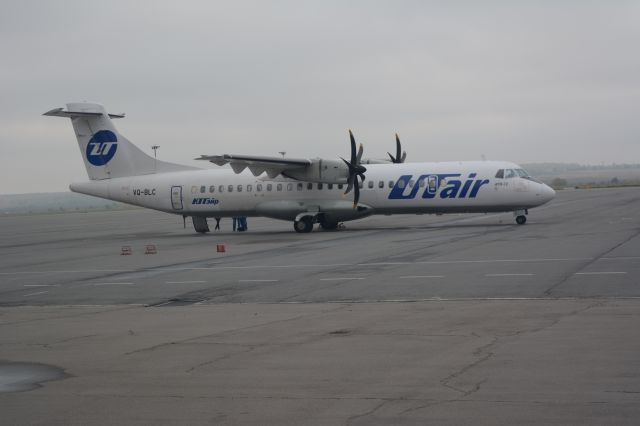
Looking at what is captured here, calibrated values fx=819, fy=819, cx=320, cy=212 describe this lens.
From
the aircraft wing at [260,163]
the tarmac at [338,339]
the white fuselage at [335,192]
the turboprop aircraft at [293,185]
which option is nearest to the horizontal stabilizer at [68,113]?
the turboprop aircraft at [293,185]

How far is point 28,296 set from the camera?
19172 mm

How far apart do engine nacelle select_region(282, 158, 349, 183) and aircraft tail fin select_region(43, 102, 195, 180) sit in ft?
28.0

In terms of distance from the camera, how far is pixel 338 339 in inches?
452

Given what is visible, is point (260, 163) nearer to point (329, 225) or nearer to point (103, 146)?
point (329, 225)

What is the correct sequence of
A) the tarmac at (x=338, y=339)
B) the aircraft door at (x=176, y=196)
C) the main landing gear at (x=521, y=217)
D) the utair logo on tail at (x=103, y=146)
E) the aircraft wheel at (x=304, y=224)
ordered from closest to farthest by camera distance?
the tarmac at (x=338, y=339), the main landing gear at (x=521, y=217), the aircraft wheel at (x=304, y=224), the aircraft door at (x=176, y=196), the utair logo on tail at (x=103, y=146)

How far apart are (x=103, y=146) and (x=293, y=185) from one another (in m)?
10.5

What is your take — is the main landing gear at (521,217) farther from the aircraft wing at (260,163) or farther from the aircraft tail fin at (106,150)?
the aircraft tail fin at (106,150)

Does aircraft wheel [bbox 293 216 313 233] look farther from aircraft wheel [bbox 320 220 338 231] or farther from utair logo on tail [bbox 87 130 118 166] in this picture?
utair logo on tail [bbox 87 130 118 166]

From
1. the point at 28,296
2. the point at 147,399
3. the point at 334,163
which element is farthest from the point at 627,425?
the point at 334,163

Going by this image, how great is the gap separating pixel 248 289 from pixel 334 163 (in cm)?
2052

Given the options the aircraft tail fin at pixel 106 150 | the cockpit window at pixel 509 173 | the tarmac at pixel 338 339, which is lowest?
the tarmac at pixel 338 339

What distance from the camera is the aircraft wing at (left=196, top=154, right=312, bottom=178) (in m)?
36.7

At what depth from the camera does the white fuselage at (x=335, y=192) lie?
119 ft

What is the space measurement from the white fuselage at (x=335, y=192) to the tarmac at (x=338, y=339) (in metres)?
11.6
